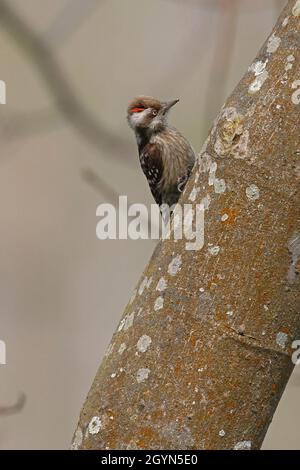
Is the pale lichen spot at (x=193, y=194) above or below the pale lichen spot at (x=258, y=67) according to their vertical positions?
below

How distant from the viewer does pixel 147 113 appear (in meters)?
4.08

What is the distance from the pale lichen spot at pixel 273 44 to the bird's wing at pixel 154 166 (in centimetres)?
219

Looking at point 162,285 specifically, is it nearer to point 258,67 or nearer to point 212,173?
point 212,173

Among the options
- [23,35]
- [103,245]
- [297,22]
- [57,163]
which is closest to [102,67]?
[57,163]

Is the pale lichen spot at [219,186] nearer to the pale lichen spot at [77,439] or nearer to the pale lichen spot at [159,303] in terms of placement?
the pale lichen spot at [159,303]

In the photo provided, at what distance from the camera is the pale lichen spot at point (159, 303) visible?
5.81 ft

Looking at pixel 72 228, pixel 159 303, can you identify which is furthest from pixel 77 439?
pixel 72 228

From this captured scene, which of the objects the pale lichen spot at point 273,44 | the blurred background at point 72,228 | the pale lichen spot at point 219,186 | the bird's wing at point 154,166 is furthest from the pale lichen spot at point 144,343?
the blurred background at point 72,228

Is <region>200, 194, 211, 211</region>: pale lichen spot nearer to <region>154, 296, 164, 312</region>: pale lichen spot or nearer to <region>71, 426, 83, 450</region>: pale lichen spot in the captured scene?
<region>154, 296, 164, 312</region>: pale lichen spot

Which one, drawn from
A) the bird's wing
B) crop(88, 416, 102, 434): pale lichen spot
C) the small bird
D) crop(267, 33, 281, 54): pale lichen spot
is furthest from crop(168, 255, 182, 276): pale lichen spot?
the bird's wing

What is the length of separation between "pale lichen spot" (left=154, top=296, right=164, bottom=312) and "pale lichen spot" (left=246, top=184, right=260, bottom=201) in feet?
0.96

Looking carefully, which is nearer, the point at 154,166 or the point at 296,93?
the point at 296,93

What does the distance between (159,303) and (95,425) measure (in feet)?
1.00

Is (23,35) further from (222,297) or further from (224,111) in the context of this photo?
(222,297)
